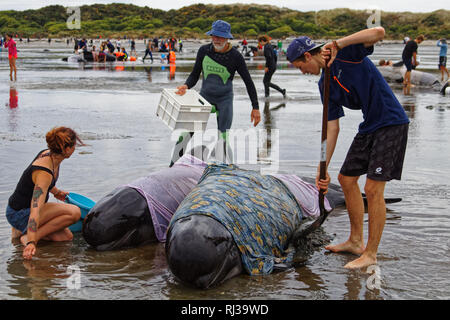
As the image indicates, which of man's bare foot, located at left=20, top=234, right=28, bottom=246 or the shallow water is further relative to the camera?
man's bare foot, located at left=20, top=234, right=28, bottom=246

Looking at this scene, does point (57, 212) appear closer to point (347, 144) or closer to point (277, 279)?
point (277, 279)

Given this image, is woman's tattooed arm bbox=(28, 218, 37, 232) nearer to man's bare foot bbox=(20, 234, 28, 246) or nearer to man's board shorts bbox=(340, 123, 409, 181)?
man's bare foot bbox=(20, 234, 28, 246)

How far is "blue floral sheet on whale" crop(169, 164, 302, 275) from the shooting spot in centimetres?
465

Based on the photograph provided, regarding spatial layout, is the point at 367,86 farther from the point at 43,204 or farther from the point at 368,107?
the point at 43,204

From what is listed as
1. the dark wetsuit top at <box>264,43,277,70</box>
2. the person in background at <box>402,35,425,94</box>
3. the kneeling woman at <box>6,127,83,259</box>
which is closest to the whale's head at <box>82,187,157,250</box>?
the kneeling woman at <box>6,127,83,259</box>

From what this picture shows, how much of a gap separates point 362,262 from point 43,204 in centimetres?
288

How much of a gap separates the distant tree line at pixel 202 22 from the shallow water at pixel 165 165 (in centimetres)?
9405

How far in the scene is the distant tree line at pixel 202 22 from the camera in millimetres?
115938

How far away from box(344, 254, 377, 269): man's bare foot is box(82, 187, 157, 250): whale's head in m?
1.85

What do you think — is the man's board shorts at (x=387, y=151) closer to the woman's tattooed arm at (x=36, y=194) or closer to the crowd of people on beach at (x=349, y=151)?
the crowd of people on beach at (x=349, y=151)

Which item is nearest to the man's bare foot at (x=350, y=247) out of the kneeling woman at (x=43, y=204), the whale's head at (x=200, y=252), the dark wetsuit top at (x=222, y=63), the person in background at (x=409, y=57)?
the whale's head at (x=200, y=252)

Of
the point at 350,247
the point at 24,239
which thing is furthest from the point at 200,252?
the point at 24,239
